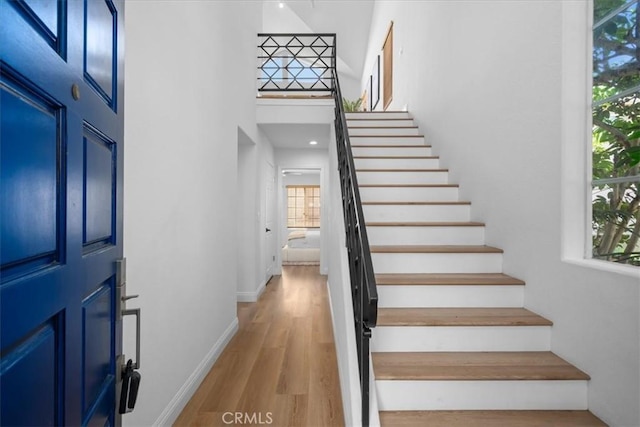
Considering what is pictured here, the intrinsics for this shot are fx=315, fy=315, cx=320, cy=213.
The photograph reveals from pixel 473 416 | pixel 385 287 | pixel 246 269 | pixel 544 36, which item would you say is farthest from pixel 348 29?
pixel 473 416

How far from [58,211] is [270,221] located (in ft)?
16.9

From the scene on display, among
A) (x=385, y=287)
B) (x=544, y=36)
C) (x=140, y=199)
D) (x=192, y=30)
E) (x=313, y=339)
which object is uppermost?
(x=192, y=30)

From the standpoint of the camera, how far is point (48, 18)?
1.90ft

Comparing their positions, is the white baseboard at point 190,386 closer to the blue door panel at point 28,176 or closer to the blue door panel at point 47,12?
the blue door panel at point 28,176

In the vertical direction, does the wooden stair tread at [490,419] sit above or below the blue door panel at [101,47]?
below

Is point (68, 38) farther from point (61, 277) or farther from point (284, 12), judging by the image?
point (284, 12)

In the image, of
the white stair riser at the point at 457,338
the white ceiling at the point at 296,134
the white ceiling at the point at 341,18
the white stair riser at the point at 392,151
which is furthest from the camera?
the white ceiling at the point at 341,18

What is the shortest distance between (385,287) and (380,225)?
640mm

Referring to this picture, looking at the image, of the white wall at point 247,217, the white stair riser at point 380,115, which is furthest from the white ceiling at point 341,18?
the white wall at point 247,217

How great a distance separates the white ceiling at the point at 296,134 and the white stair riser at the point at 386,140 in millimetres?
825

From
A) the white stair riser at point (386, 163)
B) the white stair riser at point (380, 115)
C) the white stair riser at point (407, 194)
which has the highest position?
the white stair riser at point (380, 115)

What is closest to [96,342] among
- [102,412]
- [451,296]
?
[102,412]

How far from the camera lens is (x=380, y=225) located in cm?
246

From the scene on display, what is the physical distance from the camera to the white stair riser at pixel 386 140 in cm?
386
